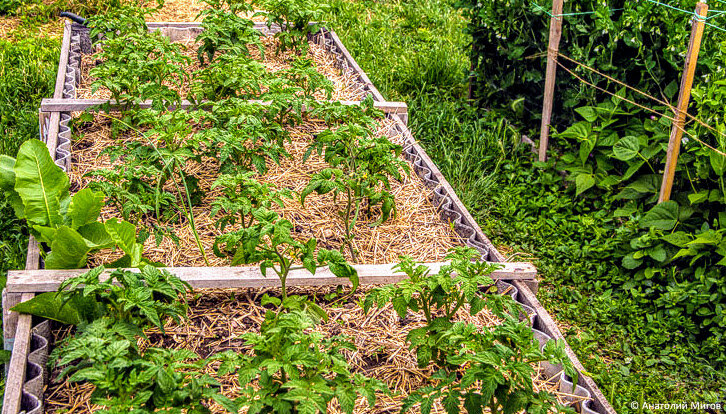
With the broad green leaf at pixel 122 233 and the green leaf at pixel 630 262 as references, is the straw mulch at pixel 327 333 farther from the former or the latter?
the green leaf at pixel 630 262

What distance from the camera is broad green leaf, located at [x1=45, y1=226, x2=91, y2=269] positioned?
285cm

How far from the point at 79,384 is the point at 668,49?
3.70 metres

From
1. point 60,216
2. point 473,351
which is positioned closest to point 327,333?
point 473,351

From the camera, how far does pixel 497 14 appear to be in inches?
212

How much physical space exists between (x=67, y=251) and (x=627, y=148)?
3288 mm

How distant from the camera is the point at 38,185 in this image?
3.10 m

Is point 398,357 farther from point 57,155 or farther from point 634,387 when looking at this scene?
point 57,155

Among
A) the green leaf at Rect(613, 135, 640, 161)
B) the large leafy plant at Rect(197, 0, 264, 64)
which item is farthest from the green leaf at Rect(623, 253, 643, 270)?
the large leafy plant at Rect(197, 0, 264, 64)

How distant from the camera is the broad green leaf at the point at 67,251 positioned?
2.85 metres

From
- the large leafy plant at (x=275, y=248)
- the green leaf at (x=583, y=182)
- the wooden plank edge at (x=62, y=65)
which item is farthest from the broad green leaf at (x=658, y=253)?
the wooden plank edge at (x=62, y=65)

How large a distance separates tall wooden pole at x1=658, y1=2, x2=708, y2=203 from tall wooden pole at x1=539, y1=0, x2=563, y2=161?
1060mm

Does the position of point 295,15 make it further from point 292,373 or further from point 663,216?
point 292,373

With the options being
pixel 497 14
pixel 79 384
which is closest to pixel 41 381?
pixel 79 384

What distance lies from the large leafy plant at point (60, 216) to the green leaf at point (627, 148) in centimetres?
292
